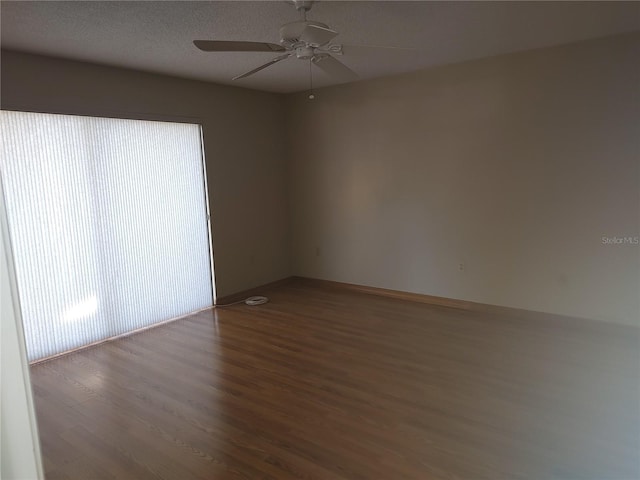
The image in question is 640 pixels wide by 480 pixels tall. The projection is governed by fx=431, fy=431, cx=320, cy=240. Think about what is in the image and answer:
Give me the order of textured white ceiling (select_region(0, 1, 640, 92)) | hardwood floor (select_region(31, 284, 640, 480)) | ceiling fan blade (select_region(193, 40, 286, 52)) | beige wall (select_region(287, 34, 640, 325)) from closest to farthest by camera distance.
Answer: hardwood floor (select_region(31, 284, 640, 480)) < ceiling fan blade (select_region(193, 40, 286, 52)) < textured white ceiling (select_region(0, 1, 640, 92)) < beige wall (select_region(287, 34, 640, 325))

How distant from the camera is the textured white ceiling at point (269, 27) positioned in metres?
2.68

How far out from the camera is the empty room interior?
8.32 ft

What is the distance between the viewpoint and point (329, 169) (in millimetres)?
5641

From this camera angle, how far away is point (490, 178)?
440 centimetres

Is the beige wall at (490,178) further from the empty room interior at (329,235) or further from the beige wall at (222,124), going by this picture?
the beige wall at (222,124)

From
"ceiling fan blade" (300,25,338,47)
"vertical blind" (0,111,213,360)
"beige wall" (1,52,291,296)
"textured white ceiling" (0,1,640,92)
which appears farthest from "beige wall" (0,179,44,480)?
"beige wall" (1,52,291,296)

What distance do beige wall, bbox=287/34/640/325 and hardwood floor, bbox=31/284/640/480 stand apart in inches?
22.9

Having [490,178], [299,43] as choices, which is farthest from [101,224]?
[490,178]

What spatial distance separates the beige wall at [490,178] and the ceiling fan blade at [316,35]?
252cm

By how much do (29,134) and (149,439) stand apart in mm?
2639

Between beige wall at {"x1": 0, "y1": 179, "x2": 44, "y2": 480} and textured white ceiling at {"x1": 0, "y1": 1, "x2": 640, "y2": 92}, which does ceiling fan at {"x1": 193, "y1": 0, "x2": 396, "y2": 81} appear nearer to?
textured white ceiling at {"x1": 0, "y1": 1, "x2": 640, "y2": 92}

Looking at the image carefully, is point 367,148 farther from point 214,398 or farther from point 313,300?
point 214,398

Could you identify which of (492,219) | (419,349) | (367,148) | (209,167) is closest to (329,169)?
Answer: (367,148)

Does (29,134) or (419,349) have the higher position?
(29,134)
